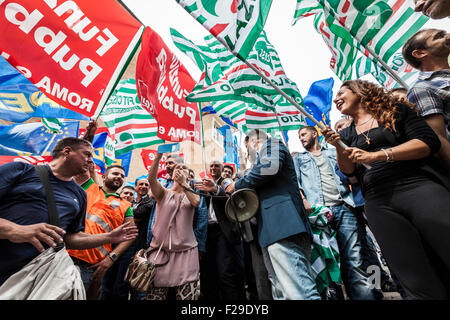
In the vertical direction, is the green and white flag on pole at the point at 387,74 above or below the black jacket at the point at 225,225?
above

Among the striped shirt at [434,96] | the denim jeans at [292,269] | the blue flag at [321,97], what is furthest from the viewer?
the blue flag at [321,97]

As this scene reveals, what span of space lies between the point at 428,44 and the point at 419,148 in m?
0.98

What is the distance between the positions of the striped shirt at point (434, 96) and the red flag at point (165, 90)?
2.70 metres

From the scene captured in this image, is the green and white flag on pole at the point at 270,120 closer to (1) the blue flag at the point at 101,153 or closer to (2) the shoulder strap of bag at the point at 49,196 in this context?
(1) the blue flag at the point at 101,153

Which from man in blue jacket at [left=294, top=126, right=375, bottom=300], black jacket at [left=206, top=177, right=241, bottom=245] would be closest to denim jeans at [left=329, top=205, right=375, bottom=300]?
man in blue jacket at [left=294, top=126, right=375, bottom=300]

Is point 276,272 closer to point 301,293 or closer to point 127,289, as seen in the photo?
point 301,293

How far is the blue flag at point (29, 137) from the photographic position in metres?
3.87

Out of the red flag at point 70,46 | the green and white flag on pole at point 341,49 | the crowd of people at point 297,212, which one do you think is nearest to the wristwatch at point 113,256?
the crowd of people at point 297,212

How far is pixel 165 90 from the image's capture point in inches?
141

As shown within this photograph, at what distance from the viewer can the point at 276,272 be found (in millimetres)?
2072

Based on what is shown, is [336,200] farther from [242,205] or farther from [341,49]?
[341,49]

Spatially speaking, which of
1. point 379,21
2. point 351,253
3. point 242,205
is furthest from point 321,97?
point 242,205

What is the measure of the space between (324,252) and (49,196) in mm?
2551
